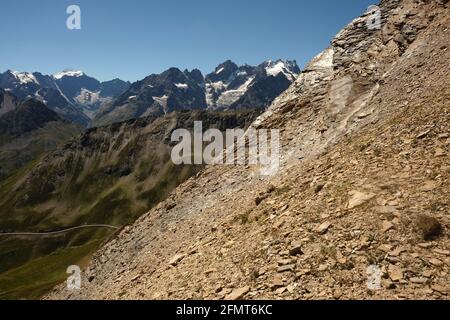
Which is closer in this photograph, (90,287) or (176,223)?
(176,223)

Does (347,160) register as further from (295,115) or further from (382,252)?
(295,115)

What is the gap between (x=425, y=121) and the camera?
1911 cm

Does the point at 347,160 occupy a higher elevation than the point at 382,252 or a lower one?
higher

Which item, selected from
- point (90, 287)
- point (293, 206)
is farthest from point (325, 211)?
point (90, 287)

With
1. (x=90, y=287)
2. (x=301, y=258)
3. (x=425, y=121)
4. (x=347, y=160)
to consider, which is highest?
(x=425, y=121)

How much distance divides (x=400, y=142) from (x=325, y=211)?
5428mm

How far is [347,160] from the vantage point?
1977cm

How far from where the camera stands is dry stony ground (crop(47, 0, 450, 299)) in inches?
522

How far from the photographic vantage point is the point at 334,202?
1675 centimetres

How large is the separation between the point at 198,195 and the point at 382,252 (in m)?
19.8

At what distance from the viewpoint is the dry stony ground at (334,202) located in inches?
522

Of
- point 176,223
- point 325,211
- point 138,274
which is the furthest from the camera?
point 176,223
